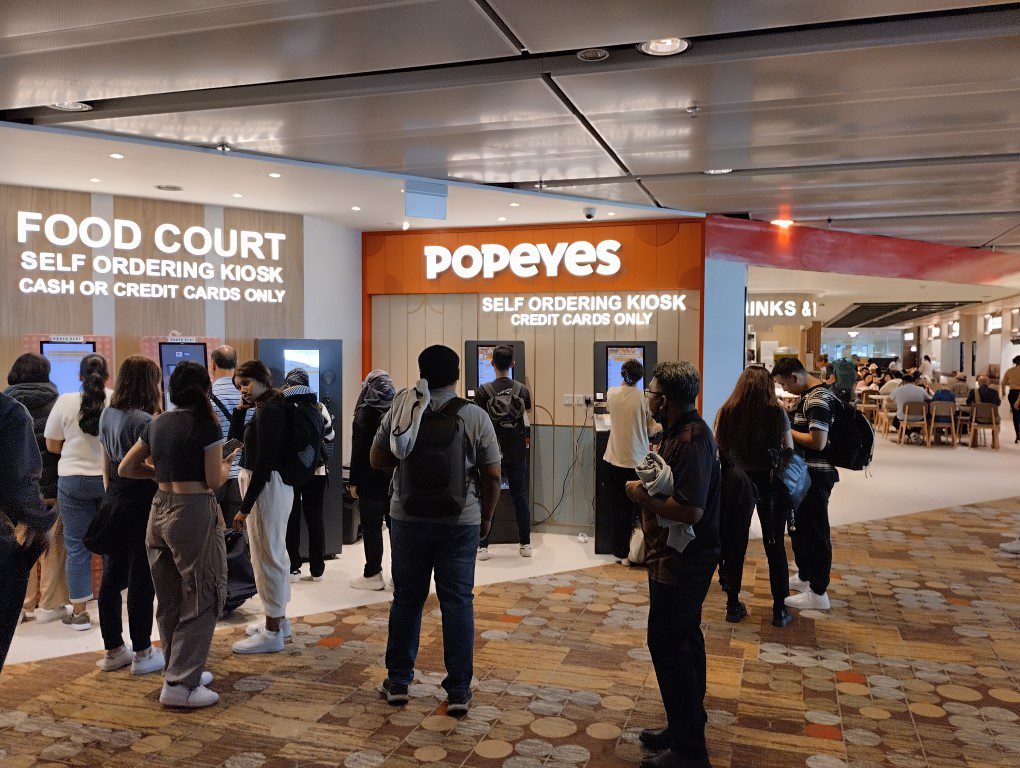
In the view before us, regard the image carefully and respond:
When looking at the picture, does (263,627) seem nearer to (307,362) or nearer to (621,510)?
(307,362)

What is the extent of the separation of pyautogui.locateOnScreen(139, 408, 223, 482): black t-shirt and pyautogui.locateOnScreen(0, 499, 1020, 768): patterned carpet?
1102 mm

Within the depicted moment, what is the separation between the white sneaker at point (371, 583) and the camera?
579 cm

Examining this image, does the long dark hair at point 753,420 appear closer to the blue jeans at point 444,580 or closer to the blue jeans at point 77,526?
the blue jeans at point 444,580

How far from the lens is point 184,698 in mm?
3848

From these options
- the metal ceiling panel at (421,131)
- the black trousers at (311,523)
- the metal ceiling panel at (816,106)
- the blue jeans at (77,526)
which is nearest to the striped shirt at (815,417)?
the metal ceiling panel at (816,106)

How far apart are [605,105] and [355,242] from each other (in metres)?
4.90

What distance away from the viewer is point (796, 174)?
5.89 metres

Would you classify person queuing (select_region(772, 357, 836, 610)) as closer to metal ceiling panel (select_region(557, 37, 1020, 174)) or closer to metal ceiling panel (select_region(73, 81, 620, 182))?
metal ceiling panel (select_region(557, 37, 1020, 174))

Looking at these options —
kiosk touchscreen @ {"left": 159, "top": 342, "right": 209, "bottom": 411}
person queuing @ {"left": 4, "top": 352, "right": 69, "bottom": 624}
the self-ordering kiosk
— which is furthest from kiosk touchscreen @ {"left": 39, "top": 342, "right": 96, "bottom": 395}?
person queuing @ {"left": 4, "top": 352, "right": 69, "bottom": 624}

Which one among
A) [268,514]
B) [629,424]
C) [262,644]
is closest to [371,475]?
[268,514]

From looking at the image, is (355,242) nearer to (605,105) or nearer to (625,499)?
(625,499)

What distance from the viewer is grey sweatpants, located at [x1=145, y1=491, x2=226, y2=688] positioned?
12.3ft

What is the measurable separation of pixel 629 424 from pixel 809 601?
176 cm

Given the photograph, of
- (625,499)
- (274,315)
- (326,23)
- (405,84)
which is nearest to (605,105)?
(405,84)
